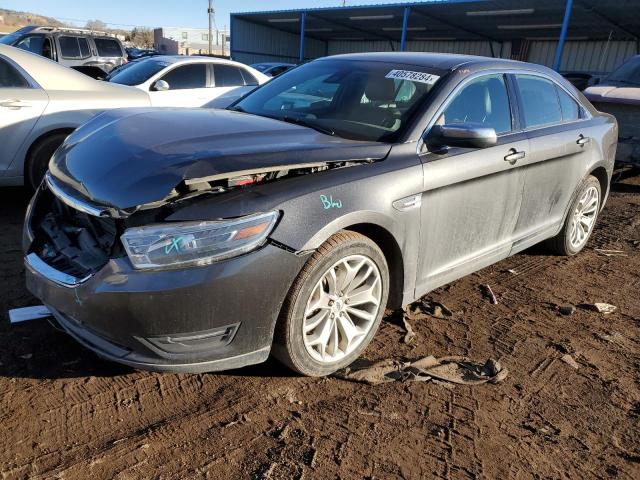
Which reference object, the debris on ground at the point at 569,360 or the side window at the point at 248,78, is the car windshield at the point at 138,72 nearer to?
the side window at the point at 248,78

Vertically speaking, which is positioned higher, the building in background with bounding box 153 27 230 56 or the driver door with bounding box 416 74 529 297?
the driver door with bounding box 416 74 529 297

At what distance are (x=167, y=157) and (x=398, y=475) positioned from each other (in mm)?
1802

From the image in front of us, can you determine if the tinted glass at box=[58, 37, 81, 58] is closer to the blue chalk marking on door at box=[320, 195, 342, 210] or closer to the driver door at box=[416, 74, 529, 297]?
the driver door at box=[416, 74, 529, 297]

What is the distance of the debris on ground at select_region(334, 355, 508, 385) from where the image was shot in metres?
2.93

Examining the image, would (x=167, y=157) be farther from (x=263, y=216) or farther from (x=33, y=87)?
(x=33, y=87)

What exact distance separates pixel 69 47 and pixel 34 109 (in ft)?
34.6

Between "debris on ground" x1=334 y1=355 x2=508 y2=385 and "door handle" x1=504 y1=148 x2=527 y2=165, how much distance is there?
4.50 ft

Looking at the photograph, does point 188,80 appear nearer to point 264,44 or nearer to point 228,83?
point 228,83

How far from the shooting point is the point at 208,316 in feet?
7.63

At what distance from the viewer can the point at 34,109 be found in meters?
5.09

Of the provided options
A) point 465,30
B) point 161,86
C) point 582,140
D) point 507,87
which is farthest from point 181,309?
point 465,30

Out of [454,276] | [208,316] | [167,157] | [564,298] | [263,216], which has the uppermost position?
[167,157]

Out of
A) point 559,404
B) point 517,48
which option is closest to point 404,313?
point 559,404

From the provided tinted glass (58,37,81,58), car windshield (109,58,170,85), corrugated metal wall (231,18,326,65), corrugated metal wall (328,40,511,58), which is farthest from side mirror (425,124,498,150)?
corrugated metal wall (231,18,326,65)
